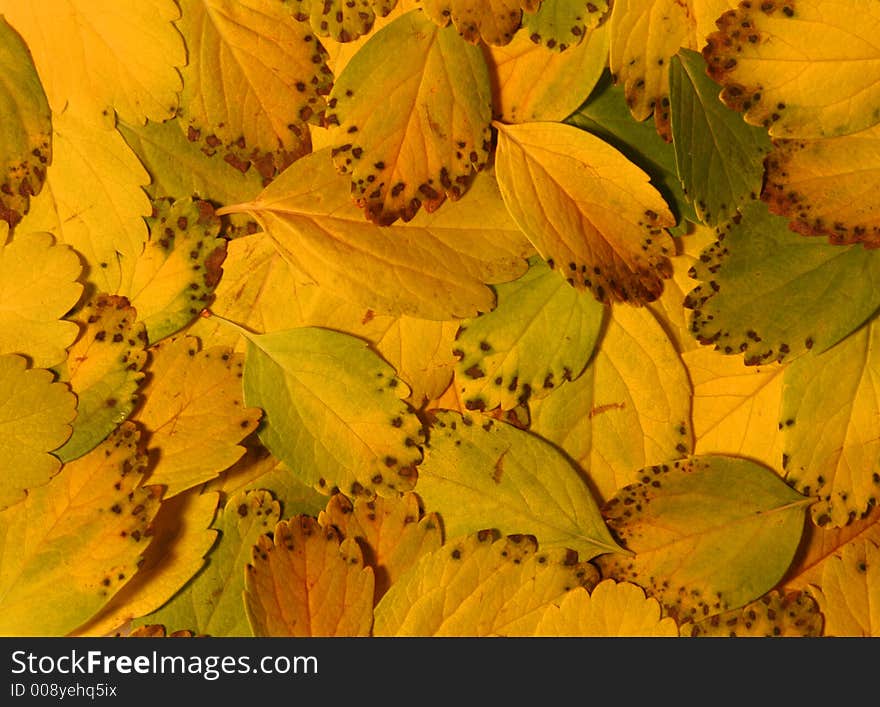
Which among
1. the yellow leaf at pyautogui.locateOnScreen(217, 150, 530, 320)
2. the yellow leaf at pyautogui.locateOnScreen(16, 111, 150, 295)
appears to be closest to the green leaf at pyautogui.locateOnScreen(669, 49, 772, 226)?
the yellow leaf at pyautogui.locateOnScreen(217, 150, 530, 320)

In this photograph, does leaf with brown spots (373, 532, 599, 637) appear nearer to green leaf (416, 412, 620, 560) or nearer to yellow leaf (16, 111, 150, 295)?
green leaf (416, 412, 620, 560)

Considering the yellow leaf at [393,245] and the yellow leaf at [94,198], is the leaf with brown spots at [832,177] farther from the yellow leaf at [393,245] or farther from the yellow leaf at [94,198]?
the yellow leaf at [94,198]

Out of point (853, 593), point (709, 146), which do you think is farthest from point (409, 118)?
point (853, 593)

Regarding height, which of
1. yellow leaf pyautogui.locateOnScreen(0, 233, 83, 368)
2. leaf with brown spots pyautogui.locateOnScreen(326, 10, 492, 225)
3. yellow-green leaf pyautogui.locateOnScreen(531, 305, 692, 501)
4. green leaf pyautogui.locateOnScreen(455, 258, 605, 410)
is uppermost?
leaf with brown spots pyautogui.locateOnScreen(326, 10, 492, 225)

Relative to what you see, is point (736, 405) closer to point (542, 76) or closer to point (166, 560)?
point (542, 76)

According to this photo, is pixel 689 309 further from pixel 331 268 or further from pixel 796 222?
pixel 331 268

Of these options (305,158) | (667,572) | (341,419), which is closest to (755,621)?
(667,572)

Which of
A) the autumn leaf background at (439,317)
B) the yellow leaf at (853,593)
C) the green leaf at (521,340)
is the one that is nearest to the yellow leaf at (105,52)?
the autumn leaf background at (439,317)
